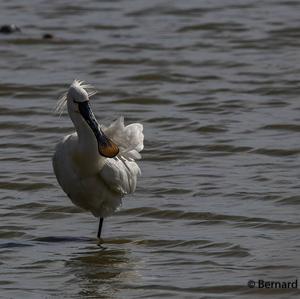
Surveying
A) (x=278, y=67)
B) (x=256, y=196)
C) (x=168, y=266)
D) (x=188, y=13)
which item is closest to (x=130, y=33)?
(x=188, y=13)

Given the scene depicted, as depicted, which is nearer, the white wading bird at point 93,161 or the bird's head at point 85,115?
the bird's head at point 85,115

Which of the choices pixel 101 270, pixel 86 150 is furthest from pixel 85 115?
pixel 101 270

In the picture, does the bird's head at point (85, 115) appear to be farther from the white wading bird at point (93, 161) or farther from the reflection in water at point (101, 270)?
the reflection in water at point (101, 270)

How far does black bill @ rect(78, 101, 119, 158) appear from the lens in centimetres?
999

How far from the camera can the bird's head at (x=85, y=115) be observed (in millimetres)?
10016

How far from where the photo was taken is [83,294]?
838 cm

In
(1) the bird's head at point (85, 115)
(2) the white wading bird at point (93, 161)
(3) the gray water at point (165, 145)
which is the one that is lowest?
(3) the gray water at point (165, 145)

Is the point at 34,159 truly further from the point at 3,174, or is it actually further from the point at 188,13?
the point at 188,13

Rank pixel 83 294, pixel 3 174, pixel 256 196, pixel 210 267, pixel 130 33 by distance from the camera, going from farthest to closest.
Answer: pixel 130 33 → pixel 3 174 → pixel 256 196 → pixel 210 267 → pixel 83 294

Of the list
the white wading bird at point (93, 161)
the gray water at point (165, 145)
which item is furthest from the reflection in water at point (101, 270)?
the white wading bird at point (93, 161)

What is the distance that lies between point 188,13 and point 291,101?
6174mm

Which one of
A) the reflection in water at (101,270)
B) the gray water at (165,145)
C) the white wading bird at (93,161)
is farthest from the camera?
the white wading bird at (93,161)

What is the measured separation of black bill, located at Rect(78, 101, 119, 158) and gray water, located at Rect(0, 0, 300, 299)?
2.19 feet

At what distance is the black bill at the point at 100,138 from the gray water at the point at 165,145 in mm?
668
